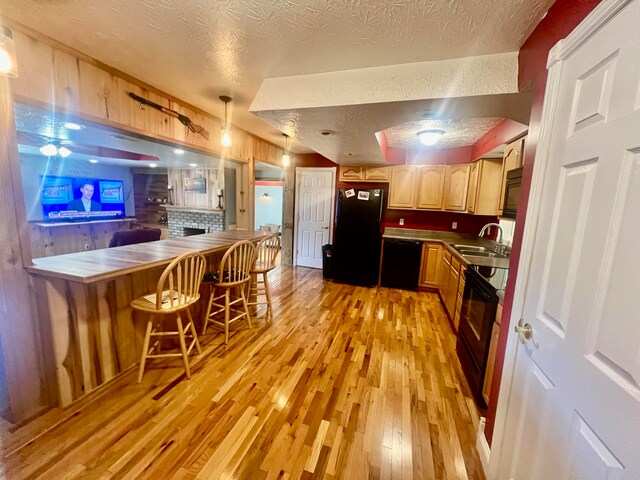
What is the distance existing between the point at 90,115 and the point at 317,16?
1.72 meters

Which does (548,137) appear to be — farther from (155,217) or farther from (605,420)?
(155,217)

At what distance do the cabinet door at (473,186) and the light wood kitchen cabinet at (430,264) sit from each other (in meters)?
0.71

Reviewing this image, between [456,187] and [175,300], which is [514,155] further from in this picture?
[175,300]

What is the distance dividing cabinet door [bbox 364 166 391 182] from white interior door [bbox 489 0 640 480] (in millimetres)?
3443

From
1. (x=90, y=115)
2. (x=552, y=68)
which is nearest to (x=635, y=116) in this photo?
(x=552, y=68)

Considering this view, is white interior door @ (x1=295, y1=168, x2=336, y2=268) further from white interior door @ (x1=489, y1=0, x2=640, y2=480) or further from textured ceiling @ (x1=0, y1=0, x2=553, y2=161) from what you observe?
white interior door @ (x1=489, y1=0, x2=640, y2=480)

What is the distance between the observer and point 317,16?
125cm

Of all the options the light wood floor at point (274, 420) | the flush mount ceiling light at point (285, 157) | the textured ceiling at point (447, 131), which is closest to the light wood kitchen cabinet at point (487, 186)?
the textured ceiling at point (447, 131)

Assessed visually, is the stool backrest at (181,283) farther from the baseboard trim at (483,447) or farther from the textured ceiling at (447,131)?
the textured ceiling at (447,131)

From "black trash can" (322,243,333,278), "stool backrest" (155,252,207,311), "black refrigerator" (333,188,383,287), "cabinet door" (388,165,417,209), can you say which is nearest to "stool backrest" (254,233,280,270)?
"stool backrest" (155,252,207,311)

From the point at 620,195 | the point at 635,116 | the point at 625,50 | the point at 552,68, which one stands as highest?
the point at 552,68

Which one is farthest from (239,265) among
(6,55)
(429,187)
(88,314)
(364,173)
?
(429,187)

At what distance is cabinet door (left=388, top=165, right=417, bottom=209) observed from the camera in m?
4.34

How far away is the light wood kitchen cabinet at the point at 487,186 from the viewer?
11.4 feet
